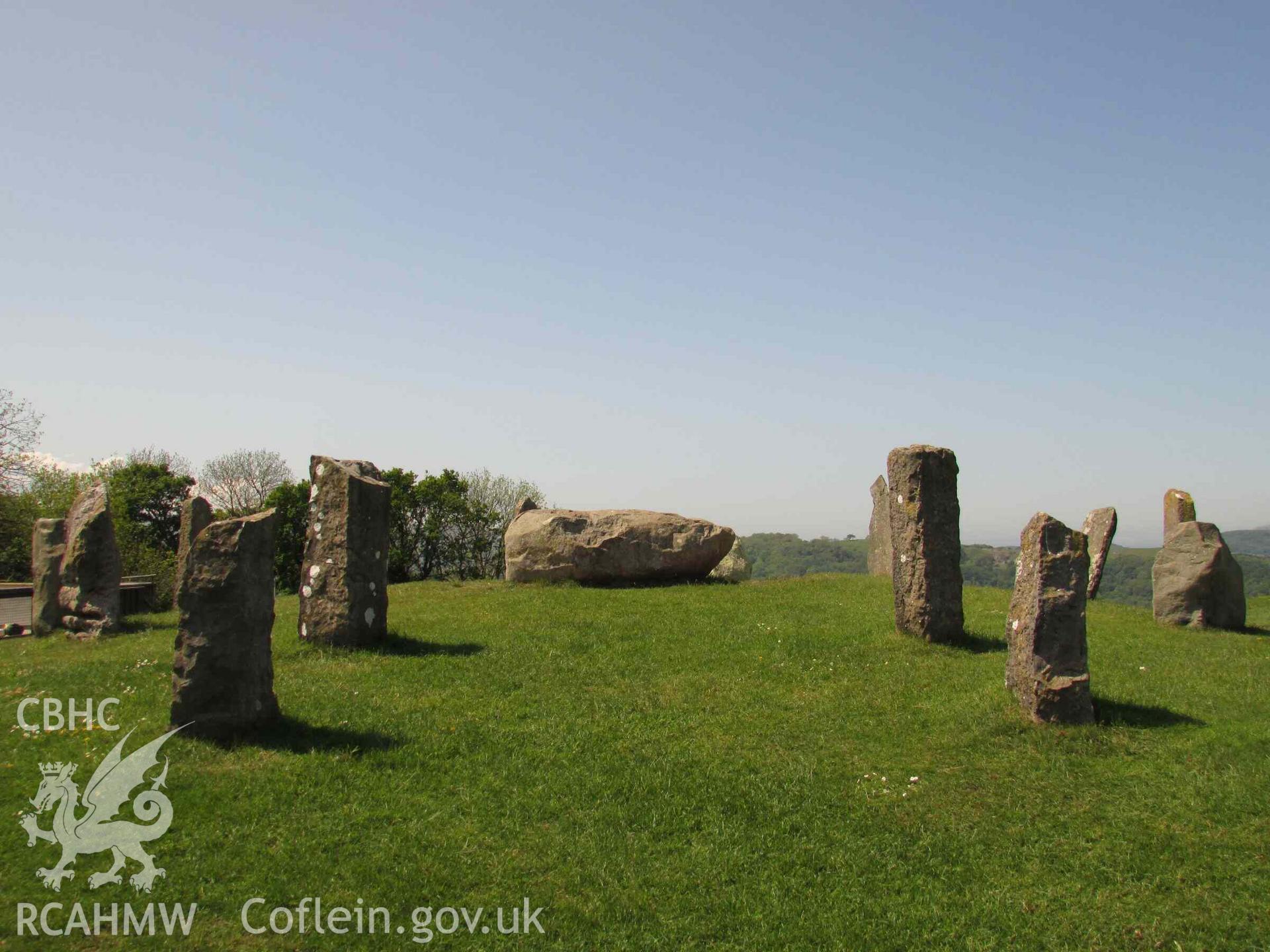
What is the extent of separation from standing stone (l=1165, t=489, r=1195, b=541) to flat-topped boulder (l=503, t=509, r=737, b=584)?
449 inches

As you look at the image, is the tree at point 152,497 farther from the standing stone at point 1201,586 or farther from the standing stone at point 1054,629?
the standing stone at point 1201,586

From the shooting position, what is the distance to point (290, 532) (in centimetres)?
2892

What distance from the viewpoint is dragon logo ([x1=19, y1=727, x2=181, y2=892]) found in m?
6.60

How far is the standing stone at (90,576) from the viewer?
17.5 metres

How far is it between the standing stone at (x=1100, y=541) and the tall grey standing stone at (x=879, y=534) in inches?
226

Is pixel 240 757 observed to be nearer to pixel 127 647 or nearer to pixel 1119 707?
pixel 127 647

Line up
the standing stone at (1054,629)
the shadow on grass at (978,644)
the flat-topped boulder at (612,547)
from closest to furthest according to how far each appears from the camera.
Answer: the standing stone at (1054,629), the shadow on grass at (978,644), the flat-topped boulder at (612,547)

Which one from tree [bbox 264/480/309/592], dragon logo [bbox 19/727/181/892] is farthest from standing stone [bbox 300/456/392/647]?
tree [bbox 264/480/309/592]

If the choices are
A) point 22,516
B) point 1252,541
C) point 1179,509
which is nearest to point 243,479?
point 22,516

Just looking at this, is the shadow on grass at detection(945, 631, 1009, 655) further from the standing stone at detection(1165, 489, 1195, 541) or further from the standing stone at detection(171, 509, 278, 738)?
the standing stone at detection(171, 509, 278, 738)

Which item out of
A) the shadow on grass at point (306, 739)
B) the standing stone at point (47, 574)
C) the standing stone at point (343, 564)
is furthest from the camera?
the standing stone at point (47, 574)

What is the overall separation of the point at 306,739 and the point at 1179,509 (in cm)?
2124

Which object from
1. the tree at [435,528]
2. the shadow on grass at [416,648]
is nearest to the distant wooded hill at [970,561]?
the tree at [435,528]

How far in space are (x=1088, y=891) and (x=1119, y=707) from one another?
4762 millimetres
